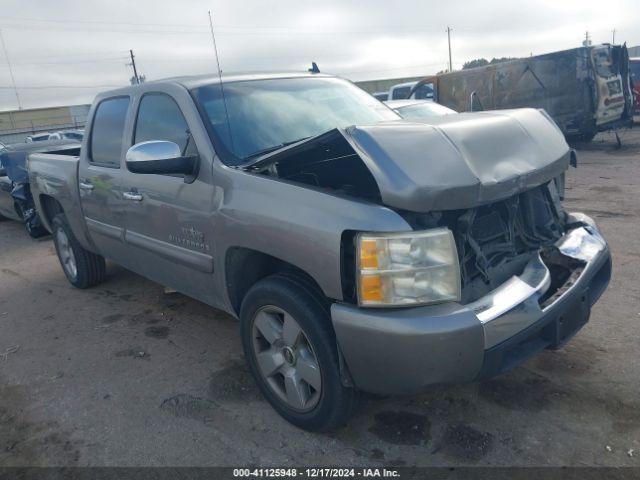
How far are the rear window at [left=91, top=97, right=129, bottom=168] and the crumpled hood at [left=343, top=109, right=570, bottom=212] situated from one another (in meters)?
2.37

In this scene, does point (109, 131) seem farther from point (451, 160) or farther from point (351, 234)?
point (451, 160)

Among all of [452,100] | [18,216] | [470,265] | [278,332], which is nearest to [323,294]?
[278,332]

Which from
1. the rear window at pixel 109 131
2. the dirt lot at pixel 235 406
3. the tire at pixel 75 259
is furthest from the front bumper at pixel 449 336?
the tire at pixel 75 259

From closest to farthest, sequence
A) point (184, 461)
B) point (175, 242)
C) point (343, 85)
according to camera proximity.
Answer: point (184, 461)
point (175, 242)
point (343, 85)

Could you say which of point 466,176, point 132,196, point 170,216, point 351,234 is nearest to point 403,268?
point 351,234

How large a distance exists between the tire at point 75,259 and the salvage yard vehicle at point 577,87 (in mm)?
10125

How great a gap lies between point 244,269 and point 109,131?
2.05m

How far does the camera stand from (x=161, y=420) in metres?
3.03

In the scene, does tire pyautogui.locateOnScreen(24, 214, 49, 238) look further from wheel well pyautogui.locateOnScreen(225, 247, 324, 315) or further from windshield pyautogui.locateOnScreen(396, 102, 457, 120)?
wheel well pyautogui.locateOnScreen(225, 247, 324, 315)

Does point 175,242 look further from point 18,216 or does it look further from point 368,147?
point 18,216

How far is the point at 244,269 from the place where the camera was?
304 cm

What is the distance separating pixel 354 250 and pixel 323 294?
39 centimetres

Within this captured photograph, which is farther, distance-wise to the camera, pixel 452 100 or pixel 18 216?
pixel 452 100

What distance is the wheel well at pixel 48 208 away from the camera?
5605 mm
